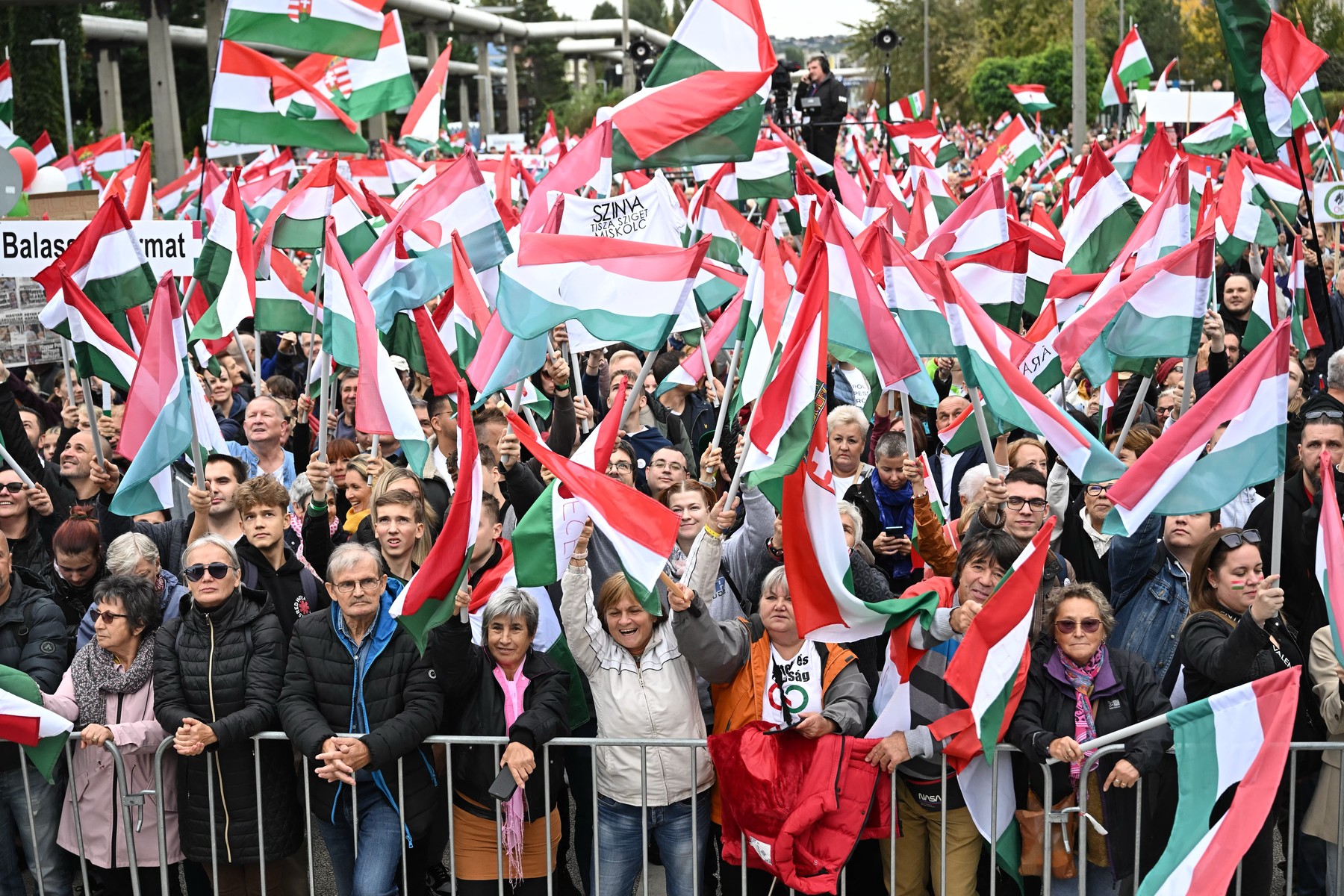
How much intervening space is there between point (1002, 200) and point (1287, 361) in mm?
3878

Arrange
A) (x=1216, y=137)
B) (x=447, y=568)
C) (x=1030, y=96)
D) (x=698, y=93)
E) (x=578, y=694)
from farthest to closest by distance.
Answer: (x=1030, y=96) < (x=1216, y=137) < (x=698, y=93) < (x=578, y=694) < (x=447, y=568)

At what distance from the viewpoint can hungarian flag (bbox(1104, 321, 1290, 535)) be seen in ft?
17.2

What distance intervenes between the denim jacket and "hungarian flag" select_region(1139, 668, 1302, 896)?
1.04 meters

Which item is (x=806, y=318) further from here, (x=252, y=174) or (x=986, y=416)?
(x=252, y=174)

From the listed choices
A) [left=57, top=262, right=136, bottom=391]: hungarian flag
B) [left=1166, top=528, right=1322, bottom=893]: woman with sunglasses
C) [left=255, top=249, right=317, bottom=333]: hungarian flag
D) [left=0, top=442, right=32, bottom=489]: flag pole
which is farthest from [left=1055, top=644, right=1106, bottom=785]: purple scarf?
[left=255, top=249, right=317, bottom=333]: hungarian flag

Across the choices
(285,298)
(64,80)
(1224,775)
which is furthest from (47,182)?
(64,80)

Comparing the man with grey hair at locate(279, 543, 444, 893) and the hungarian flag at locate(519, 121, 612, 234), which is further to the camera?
the hungarian flag at locate(519, 121, 612, 234)

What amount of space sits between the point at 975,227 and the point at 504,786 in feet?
16.9

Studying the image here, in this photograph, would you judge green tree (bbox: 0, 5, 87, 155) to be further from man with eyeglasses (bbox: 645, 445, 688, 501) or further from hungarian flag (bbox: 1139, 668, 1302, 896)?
hungarian flag (bbox: 1139, 668, 1302, 896)

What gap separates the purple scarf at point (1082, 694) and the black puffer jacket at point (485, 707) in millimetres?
1653

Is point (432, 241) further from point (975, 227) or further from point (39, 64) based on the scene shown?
point (39, 64)

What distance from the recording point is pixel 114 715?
5.35 metres

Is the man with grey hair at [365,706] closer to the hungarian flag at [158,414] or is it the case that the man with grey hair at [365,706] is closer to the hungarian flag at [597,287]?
the hungarian flag at [597,287]

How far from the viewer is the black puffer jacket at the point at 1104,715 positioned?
4.87 meters
